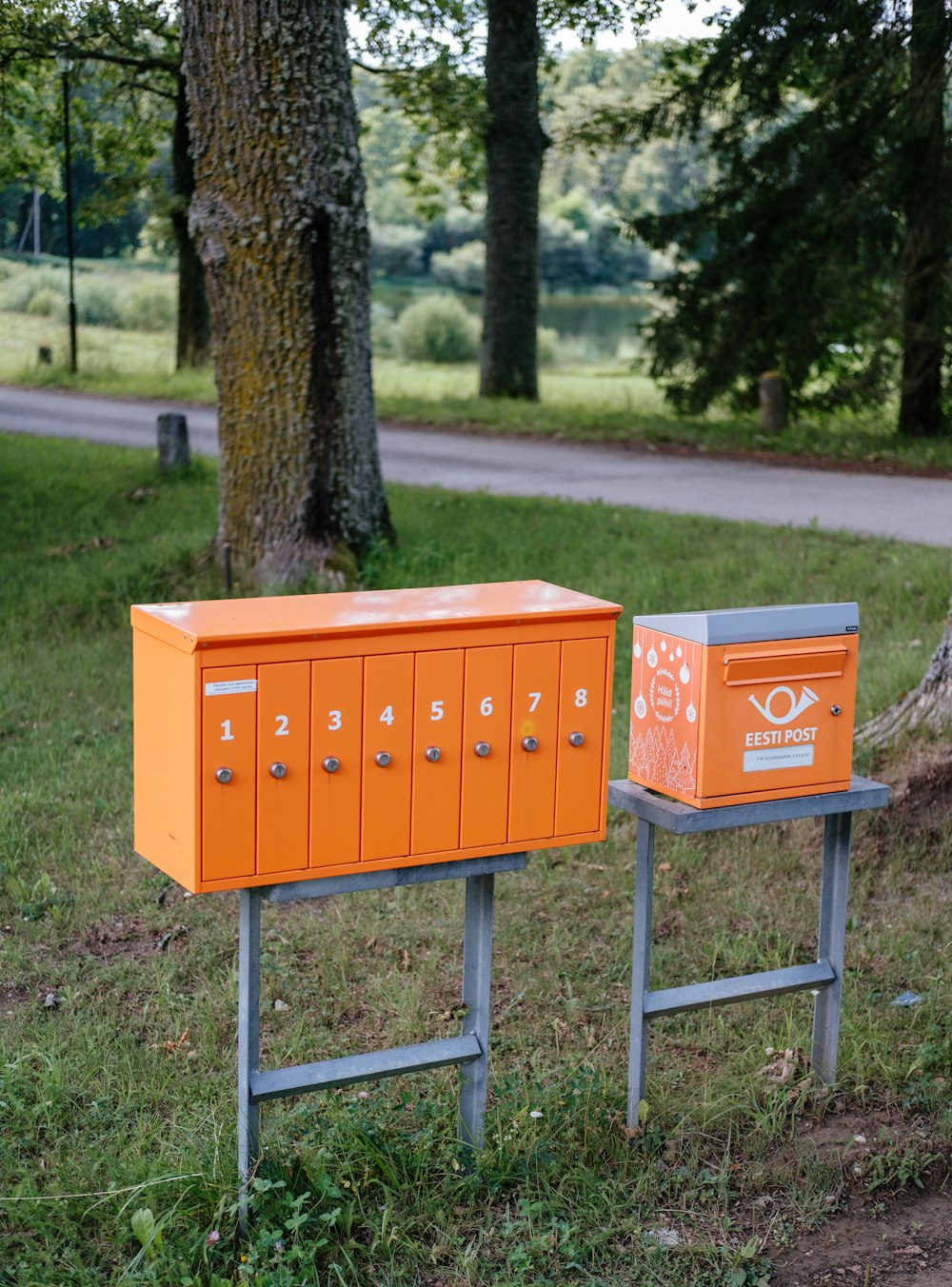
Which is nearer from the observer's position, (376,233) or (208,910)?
(208,910)

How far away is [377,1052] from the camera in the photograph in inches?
141

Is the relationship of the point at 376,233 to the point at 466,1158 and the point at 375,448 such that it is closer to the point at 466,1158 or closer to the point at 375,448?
the point at 375,448

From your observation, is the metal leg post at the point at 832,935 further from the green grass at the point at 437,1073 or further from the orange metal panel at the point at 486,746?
the orange metal panel at the point at 486,746

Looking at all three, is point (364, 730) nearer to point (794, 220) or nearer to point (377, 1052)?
point (377, 1052)

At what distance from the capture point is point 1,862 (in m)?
5.68

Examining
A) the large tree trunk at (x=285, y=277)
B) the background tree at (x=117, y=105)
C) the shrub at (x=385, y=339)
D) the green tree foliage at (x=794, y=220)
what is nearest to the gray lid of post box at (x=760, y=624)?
the large tree trunk at (x=285, y=277)

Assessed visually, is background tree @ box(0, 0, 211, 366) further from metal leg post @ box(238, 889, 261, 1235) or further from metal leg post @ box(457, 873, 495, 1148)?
metal leg post @ box(238, 889, 261, 1235)

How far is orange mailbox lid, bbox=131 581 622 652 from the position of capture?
319 centimetres

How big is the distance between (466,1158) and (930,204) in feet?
44.9

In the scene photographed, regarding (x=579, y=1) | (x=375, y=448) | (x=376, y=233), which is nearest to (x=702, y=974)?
(x=375, y=448)

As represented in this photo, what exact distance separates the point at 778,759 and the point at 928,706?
7.73 ft

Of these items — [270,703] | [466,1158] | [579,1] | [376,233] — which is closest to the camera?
[270,703]

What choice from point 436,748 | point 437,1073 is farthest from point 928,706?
point 436,748

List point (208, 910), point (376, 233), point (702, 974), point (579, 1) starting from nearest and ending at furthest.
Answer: point (702, 974) → point (208, 910) → point (579, 1) → point (376, 233)
